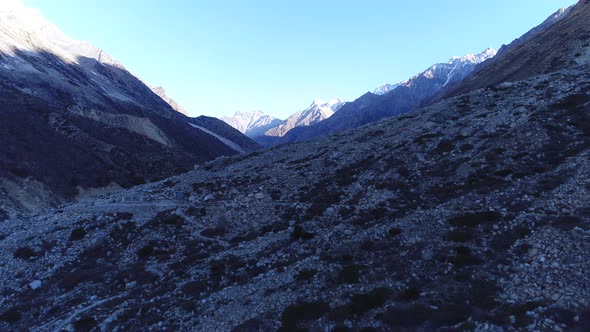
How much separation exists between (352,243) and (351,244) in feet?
0.45

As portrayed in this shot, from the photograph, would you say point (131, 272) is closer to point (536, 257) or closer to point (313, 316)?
point (313, 316)

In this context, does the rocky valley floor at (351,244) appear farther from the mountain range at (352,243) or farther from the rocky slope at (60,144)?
the rocky slope at (60,144)

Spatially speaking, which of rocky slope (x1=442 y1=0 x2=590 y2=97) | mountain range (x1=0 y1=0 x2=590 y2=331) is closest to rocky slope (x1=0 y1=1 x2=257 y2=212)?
mountain range (x1=0 y1=0 x2=590 y2=331)

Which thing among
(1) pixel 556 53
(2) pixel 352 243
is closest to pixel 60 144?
(2) pixel 352 243

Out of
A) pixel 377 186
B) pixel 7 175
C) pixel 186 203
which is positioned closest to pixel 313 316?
pixel 377 186

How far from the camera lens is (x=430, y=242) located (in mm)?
20734

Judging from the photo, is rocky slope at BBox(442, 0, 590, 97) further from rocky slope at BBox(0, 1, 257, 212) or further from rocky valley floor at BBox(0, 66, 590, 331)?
rocky slope at BBox(0, 1, 257, 212)

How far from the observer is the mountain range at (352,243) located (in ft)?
53.2

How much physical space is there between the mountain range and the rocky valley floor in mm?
105

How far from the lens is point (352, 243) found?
2288 centimetres

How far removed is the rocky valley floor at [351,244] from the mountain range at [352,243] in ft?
0.34

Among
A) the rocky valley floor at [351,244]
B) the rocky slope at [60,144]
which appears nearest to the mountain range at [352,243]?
the rocky valley floor at [351,244]

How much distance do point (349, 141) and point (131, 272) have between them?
3364cm

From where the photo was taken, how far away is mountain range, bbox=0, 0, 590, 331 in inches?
638
